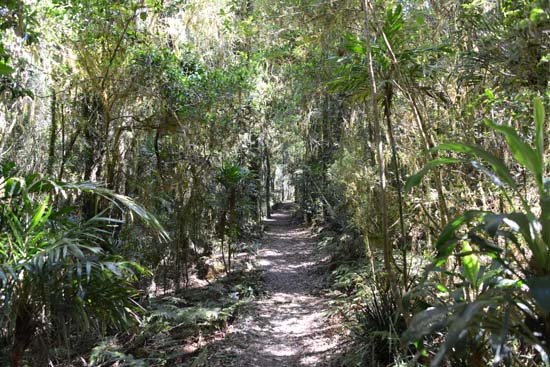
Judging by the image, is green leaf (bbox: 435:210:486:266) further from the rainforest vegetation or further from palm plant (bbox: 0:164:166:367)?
palm plant (bbox: 0:164:166:367)

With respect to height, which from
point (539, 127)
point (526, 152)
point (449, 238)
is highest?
point (539, 127)

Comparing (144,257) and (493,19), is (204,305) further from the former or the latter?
(493,19)

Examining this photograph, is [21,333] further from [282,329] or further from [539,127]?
[282,329]

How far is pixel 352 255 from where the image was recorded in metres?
9.41

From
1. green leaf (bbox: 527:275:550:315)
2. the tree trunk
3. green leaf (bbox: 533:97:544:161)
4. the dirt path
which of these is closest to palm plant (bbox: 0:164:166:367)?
the tree trunk

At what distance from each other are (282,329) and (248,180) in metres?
4.95

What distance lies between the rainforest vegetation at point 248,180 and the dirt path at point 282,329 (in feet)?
1.12

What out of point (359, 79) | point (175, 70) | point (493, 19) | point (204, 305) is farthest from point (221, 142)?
point (493, 19)

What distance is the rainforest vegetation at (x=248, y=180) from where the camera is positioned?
262cm

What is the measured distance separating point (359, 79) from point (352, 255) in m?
5.83

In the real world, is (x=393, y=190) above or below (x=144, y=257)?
above

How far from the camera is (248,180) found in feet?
35.5

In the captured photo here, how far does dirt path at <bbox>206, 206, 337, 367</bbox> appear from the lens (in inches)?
215

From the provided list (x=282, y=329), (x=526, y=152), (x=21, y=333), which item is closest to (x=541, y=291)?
(x=526, y=152)
